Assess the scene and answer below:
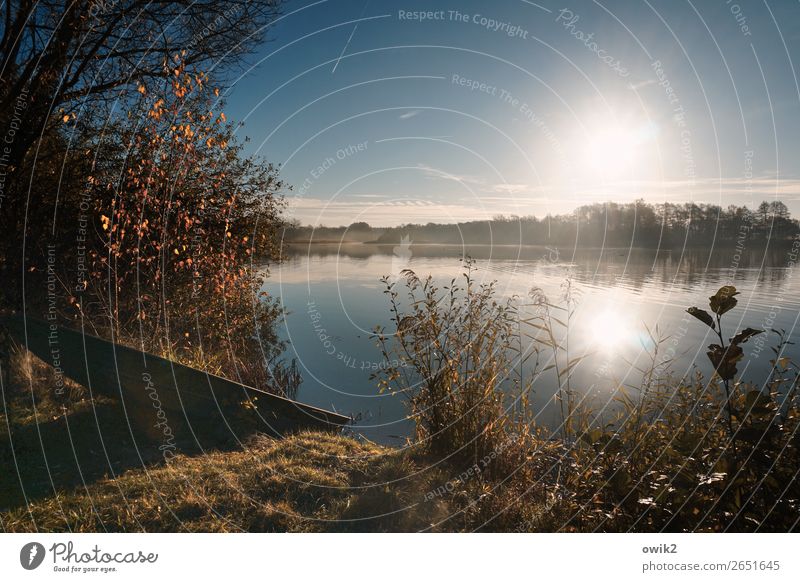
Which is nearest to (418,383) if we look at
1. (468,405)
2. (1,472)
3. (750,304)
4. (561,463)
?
(468,405)

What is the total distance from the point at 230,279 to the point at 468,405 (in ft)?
17.3

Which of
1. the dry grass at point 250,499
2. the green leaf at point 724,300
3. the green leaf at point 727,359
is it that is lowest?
the dry grass at point 250,499

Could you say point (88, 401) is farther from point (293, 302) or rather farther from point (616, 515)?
point (293, 302)

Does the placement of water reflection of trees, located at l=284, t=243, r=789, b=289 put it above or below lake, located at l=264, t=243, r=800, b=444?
above

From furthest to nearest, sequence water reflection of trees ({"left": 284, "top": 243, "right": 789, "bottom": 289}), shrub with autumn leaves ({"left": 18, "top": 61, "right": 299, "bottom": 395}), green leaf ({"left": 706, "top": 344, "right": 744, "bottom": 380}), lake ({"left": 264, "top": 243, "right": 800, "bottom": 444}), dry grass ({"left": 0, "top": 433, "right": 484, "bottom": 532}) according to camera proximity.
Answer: water reflection of trees ({"left": 284, "top": 243, "right": 789, "bottom": 289})
lake ({"left": 264, "top": 243, "right": 800, "bottom": 444})
shrub with autumn leaves ({"left": 18, "top": 61, "right": 299, "bottom": 395})
dry grass ({"left": 0, "top": 433, "right": 484, "bottom": 532})
green leaf ({"left": 706, "top": 344, "right": 744, "bottom": 380})

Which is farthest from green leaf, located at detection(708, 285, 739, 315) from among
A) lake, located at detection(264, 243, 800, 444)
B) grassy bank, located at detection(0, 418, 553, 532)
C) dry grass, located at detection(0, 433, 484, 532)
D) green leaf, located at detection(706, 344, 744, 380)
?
lake, located at detection(264, 243, 800, 444)

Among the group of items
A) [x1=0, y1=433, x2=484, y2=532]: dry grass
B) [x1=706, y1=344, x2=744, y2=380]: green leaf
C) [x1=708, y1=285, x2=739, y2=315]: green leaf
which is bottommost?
[x1=0, y1=433, x2=484, y2=532]: dry grass

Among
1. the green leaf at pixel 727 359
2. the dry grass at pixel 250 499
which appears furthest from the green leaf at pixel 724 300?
the dry grass at pixel 250 499
